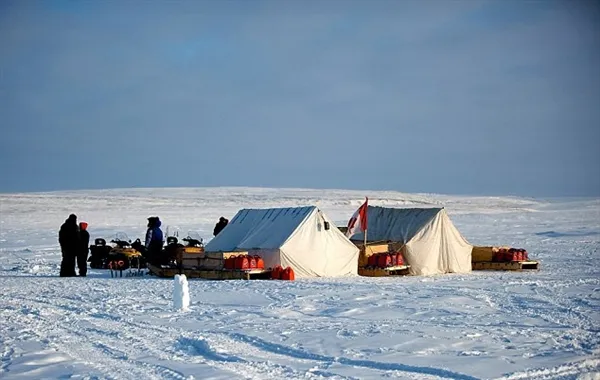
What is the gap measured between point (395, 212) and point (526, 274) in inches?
180

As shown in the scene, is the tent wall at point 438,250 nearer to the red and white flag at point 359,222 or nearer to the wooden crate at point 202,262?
the red and white flag at point 359,222

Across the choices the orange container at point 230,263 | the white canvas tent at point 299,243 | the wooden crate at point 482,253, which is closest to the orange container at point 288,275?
the white canvas tent at point 299,243

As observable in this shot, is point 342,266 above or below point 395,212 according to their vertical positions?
below

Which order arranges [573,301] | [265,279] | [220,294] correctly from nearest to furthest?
[573,301], [220,294], [265,279]

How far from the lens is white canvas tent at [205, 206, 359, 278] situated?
20.2m

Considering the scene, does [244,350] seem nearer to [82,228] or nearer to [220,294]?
[220,294]

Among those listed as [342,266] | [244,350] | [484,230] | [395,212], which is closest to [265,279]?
[342,266]

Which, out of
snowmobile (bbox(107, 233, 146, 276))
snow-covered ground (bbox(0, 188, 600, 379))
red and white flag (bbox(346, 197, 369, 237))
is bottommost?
snow-covered ground (bbox(0, 188, 600, 379))

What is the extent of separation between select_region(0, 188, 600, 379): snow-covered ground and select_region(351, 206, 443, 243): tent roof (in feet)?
7.34

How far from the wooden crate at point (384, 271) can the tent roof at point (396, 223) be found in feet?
2.89

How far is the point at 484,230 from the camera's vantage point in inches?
1773

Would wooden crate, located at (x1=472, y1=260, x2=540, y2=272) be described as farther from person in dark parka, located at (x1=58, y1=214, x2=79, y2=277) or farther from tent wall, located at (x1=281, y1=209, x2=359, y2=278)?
person in dark parka, located at (x1=58, y1=214, x2=79, y2=277)

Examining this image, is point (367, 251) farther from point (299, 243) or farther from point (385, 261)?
point (299, 243)

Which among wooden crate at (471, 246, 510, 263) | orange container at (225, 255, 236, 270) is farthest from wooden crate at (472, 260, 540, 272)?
orange container at (225, 255, 236, 270)
